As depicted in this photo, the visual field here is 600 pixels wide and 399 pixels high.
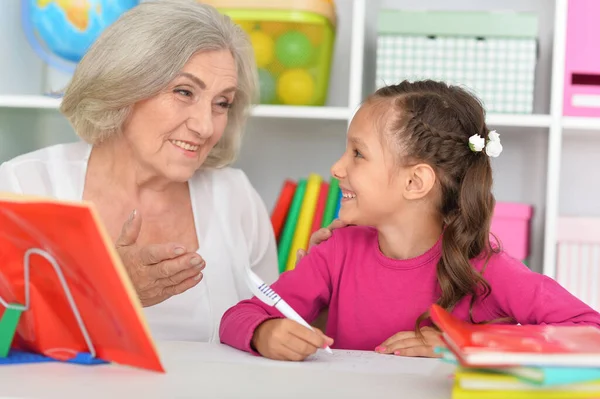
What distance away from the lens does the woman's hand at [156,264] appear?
47.8 inches

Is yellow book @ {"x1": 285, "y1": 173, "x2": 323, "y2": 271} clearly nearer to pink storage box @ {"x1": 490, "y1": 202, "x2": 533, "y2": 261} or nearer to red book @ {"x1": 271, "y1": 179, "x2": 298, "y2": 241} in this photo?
red book @ {"x1": 271, "y1": 179, "x2": 298, "y2": 241}

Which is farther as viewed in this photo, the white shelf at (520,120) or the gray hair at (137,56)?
the white shelf at (520,120)

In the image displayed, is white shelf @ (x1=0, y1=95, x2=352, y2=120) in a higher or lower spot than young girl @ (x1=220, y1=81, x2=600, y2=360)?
higher

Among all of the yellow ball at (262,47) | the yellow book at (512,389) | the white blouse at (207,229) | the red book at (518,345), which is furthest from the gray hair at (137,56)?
the yellow book at (512,389)

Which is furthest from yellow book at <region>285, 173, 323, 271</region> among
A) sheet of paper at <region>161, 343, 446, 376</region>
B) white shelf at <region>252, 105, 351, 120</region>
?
sheet of paper at <region>161, 343, 446, 376</region>

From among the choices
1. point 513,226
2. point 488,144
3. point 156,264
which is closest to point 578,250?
point 513,226

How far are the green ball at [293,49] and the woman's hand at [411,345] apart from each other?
124 centimetres

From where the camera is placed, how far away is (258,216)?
2070 mm

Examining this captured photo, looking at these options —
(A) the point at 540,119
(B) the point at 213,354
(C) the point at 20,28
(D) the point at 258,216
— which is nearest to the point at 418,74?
(A) the point at 540,119

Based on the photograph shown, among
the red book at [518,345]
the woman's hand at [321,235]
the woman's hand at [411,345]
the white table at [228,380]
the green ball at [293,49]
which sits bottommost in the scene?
the woman's hand at [411,345]

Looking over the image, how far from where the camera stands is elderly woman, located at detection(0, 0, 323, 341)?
1.79 m

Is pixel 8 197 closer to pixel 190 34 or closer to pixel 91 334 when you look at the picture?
pixel 91 334

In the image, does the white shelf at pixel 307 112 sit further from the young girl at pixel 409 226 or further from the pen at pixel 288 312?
the pen at pixel 288 312

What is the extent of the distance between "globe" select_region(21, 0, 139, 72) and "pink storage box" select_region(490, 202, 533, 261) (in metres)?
1.23
